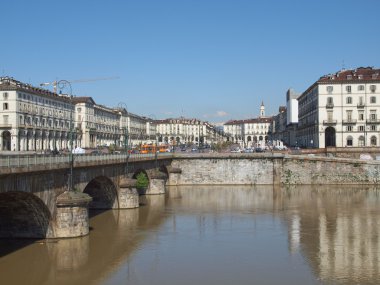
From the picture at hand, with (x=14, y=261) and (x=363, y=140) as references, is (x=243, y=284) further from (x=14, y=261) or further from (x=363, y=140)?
(x=363, y=140)

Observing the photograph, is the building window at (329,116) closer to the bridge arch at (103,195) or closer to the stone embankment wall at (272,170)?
the stone embankment wall at (272,170)

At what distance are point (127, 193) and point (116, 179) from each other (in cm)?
265

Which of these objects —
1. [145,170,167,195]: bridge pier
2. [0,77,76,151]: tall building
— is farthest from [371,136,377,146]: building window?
[0,77,76,151]: tall building

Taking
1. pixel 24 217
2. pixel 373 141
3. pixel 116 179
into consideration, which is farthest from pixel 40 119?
pixel 24 217

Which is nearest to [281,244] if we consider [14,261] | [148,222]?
[148,222]

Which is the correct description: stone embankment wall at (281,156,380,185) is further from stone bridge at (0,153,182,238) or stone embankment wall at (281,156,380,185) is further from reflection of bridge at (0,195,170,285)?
stone bridge at (0,153,182,238)

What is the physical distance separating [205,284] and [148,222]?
19.7 meters

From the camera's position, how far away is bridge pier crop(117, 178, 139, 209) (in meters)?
51.5

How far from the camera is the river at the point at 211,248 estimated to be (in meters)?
28.1

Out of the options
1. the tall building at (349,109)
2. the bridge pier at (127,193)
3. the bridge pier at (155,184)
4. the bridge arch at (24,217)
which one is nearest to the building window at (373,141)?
the tall building at (349,109)

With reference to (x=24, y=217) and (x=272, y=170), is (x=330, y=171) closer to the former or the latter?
(x=272, y=170)

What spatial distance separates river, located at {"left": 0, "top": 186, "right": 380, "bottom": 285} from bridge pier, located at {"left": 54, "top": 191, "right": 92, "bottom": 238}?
600 mm

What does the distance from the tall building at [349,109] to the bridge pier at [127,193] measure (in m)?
56.7

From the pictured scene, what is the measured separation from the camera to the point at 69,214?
35.1 meters
